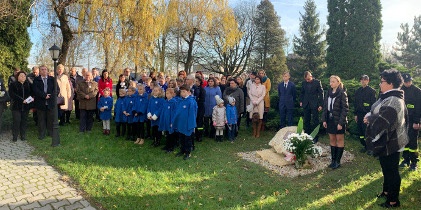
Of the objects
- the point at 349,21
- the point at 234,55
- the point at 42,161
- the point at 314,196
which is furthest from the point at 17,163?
the point at 234,55

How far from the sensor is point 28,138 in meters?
8.42

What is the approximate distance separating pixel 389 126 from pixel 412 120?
2894 millimetres

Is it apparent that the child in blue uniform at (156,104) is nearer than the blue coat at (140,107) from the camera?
Yes

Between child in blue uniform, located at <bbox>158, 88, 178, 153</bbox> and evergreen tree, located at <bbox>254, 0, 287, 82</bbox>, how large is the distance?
2393cm

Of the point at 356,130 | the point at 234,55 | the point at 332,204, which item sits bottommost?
the point at 332,204

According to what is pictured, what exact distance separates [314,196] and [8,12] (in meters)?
11.0

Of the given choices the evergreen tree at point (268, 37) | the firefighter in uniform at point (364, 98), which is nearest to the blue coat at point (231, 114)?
the firefighter in uniform at point (364, 98)

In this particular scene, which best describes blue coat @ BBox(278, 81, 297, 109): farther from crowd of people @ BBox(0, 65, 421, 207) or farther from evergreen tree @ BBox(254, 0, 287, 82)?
evergreen tree @ BBox(254, 0, 287, 82)

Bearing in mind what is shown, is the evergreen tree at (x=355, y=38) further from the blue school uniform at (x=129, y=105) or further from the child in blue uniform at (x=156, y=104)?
the blue school uniform at (x=129, y=105)

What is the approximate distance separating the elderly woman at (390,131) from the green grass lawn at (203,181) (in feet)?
1.72

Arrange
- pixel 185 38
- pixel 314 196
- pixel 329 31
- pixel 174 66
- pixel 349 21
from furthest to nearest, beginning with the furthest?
pixel 174 66, pixel 185 38, pixel 329 31, pixel 349 21, pixel 314 196

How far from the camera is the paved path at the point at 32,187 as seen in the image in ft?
14.3

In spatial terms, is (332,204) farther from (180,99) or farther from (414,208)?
(180,99)

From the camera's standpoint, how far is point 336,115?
6.11 metres
